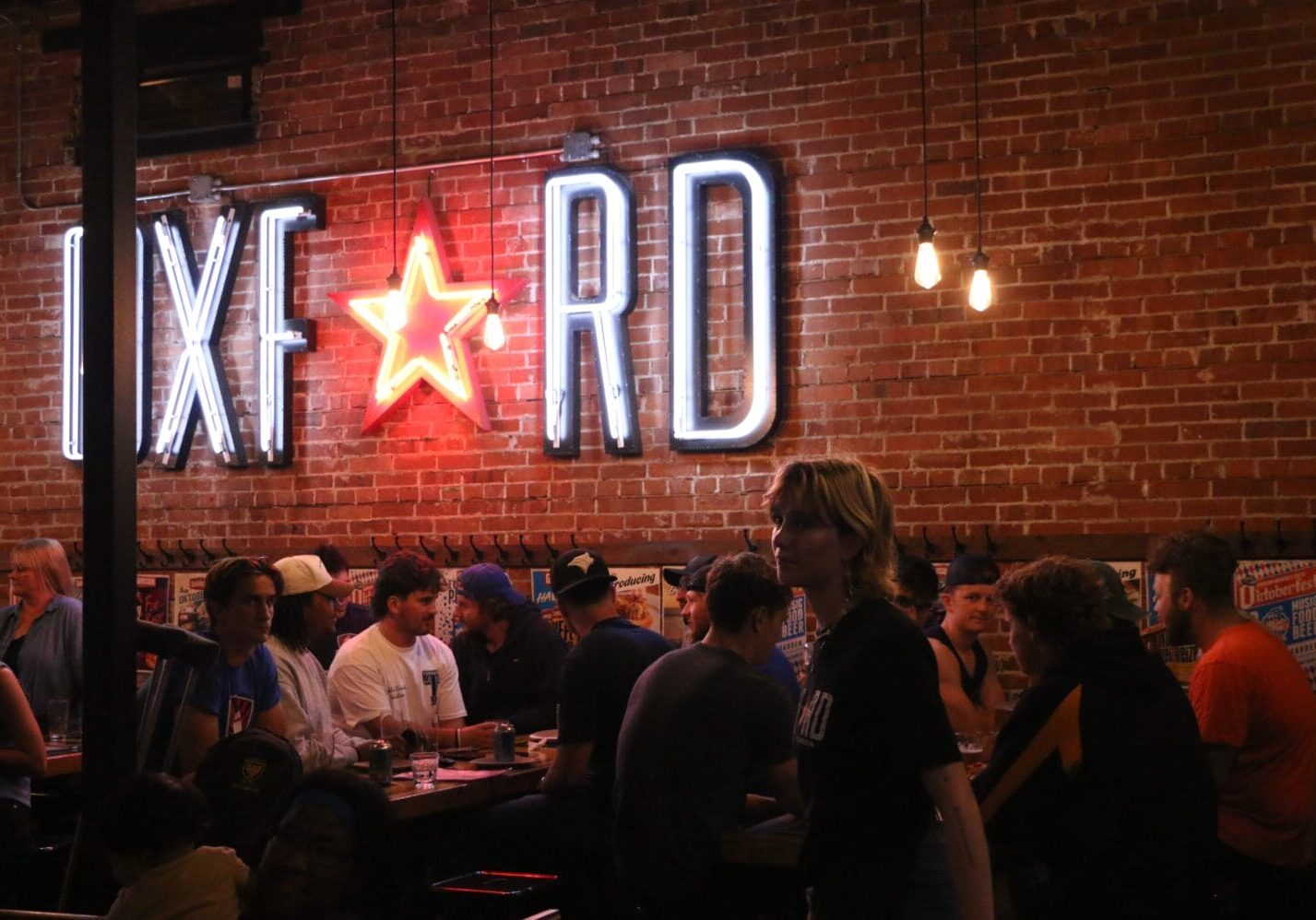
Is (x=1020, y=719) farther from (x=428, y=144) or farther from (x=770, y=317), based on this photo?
(x=428, y=144)

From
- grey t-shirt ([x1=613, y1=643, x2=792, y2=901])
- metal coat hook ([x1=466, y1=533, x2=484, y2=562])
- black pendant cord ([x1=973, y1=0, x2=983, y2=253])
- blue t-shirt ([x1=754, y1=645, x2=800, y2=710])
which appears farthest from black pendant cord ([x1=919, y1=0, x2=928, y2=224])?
grey t-shirt ([x1=613, y1=643, x2=792, y2=901])

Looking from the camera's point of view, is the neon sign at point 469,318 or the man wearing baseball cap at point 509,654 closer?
the man wearing baseball cap at point 509,654

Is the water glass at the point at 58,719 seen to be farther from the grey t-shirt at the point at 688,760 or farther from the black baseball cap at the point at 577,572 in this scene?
the grey t-shirt at the point at 688,760

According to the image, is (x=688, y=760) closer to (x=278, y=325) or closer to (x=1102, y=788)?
(x=1102, y=788)

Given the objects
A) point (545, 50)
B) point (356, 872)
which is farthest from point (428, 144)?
point (356, 872)

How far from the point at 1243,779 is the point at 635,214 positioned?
4.34 meters

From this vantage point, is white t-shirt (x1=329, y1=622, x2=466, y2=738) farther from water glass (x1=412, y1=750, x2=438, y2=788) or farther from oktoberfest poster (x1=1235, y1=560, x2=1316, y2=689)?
oktoberfest poster (x1=1235, y1=560, x2=1316, y2=689)

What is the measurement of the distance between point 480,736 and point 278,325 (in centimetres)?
319

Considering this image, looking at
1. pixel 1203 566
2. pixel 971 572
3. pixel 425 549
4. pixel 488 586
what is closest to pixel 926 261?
pixel 971 572

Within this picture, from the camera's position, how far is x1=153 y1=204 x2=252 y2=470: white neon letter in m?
8.48

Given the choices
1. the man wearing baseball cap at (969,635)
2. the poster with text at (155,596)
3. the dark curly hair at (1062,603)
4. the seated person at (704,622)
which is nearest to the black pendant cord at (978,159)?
the man wearing baseball cap at (969,635)

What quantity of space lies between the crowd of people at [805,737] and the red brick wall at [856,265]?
1.06 metres

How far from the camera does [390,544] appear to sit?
8211 mm

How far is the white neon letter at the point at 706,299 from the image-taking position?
24.3 ft
